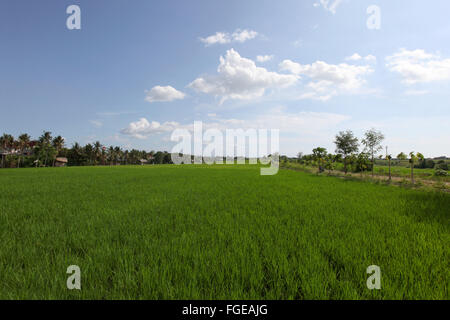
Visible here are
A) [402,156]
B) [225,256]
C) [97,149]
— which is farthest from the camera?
[97,149]

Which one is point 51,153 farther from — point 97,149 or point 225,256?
point 225,256

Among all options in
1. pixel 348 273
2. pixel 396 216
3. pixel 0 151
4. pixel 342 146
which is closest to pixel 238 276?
pixel 348 273

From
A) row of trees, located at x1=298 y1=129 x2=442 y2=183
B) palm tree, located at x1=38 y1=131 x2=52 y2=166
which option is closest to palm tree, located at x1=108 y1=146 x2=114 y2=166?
palm tree, located at x1=38 y1=131 x2=52 y2=166

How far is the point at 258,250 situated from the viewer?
106 inches

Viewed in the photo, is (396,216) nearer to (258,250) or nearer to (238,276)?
(258,250)

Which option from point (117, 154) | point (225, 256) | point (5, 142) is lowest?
point (225, 256)

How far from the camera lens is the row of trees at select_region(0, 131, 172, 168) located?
146 feet

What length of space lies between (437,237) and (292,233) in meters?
2.63

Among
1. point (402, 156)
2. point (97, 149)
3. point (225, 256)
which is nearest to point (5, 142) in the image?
point (97, 149)

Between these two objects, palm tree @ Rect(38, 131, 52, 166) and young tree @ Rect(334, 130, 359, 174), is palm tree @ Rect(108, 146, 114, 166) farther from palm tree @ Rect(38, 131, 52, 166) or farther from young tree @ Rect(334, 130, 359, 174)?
young tree @ Rect(334, 130, 359, 174)

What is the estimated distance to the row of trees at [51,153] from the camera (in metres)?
44.4

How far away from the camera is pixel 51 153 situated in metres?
47.4

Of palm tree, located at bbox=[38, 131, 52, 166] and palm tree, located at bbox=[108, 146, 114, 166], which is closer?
palm tree, located at bbox=[38, 131, 52, 166]

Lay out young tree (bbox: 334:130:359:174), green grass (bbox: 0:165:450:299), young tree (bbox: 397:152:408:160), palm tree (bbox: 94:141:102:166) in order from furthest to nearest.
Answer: palm tree (bbox: 94:141:102:166) → young tree (bbox: 334:130:359:174) → young tree (bbox: 397:152:408:160) → green grass (bbox: 0:165:450:299)
